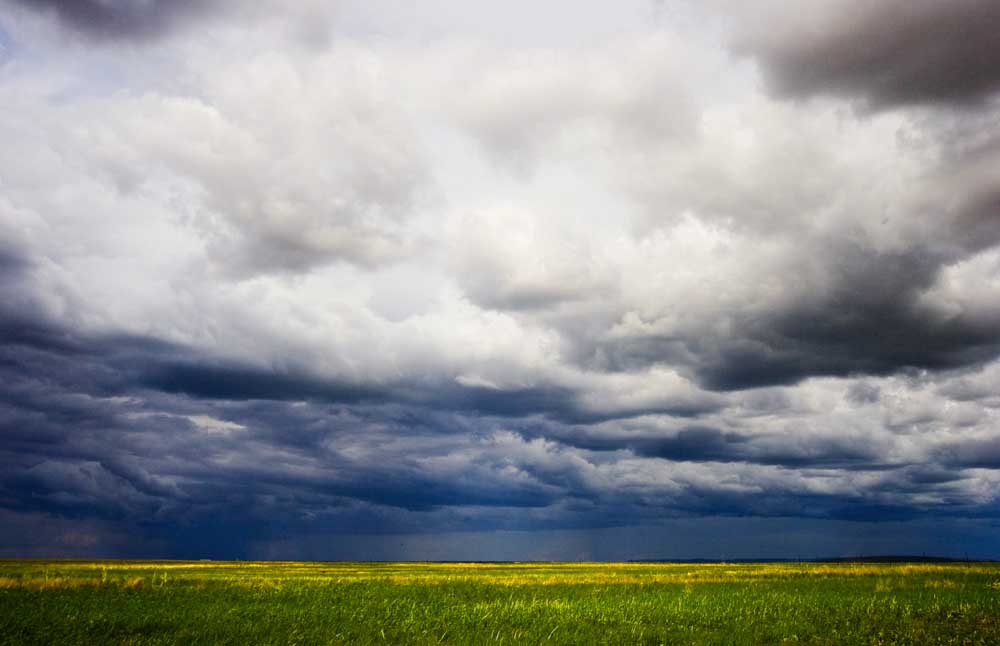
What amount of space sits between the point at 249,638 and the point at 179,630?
3014 millimetres

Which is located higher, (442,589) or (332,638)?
(332,638)

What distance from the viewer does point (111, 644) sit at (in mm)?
20375

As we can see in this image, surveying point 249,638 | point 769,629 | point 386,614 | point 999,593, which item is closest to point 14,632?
point 249,638

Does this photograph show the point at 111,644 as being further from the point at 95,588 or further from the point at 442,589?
the point at 442,589

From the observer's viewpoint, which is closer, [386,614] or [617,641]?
[617,641]

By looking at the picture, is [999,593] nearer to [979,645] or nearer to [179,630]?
[979,645]

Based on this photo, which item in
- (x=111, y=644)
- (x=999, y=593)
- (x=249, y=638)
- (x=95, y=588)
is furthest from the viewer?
(x=999, y=593)

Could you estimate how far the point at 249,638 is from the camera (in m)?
22.3

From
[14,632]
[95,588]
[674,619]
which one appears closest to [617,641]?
[674,619]

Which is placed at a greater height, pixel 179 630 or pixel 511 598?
pixel 179 630

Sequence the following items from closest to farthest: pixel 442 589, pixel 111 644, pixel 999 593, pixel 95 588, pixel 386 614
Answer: pixel 111 644 < pixel 386 614 < pixel 95 588 < pixel 999 593 < pixel 442 589

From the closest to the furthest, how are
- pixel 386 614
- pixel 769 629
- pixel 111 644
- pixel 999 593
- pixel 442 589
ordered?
pixel 111 644 < pixel 769 629 < pixel 386 614 < pixel 999 593 < pixel 442 589

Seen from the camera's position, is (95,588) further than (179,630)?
Yes

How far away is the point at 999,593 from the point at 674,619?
89.6 ft
